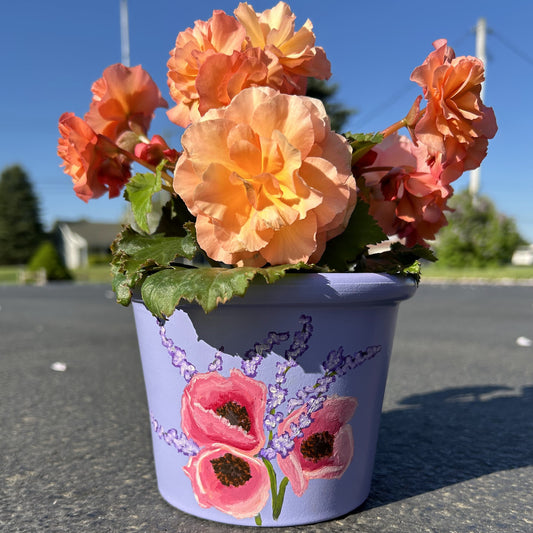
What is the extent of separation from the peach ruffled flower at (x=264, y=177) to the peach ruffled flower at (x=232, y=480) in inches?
15.9

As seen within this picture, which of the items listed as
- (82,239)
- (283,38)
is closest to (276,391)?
(283,38)

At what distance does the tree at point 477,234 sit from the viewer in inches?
711

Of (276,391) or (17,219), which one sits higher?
(276,391)

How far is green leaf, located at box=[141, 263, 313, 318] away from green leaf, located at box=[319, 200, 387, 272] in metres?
0.15

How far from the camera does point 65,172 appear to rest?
130 cm

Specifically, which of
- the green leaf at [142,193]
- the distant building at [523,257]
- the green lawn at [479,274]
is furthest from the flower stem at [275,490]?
the distant building at [523,257]

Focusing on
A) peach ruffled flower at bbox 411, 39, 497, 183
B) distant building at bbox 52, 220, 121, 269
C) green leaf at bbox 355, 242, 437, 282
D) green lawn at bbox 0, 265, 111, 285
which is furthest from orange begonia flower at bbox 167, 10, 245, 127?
distant building at bbox 52, 220, 121, 269

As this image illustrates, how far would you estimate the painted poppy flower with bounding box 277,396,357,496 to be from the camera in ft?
3.60

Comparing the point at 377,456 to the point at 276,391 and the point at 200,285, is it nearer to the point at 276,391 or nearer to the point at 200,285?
the point at 276,391

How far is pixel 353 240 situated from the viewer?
1.15m

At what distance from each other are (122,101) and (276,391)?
2.50ft

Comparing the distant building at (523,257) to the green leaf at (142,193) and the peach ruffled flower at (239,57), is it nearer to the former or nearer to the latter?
the peach ruffled flower at (239,57)

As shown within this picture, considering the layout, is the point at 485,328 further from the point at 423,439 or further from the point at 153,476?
the point at 153,476

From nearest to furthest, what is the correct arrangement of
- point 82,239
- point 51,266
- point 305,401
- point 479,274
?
point 305,401 → point 479,274 → point 51,266 → point 82,239
